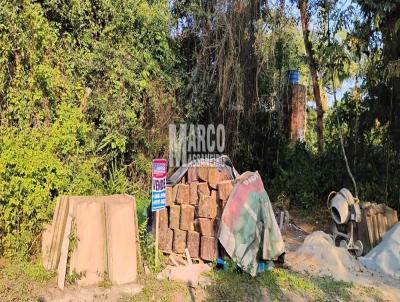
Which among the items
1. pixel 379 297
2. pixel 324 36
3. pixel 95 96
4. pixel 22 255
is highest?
pixel 324 36

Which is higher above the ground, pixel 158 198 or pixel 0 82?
pixel 0 82

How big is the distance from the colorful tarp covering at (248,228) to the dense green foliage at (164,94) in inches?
79.1

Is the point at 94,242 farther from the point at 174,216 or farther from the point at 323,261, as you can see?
the point at 323,261

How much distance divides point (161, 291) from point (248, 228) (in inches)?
49.5

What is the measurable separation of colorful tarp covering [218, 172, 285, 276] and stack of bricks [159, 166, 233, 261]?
0.59 feet

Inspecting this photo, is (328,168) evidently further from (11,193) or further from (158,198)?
(11,193)

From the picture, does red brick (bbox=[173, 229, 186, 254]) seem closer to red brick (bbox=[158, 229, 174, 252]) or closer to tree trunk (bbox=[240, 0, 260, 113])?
red brick (bbox=[158, 229, 174, 252])

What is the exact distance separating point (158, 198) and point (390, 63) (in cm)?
522

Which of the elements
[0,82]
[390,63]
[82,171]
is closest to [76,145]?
[82,171]

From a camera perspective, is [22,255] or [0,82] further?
[0,82]

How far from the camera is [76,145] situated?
581 centimetres

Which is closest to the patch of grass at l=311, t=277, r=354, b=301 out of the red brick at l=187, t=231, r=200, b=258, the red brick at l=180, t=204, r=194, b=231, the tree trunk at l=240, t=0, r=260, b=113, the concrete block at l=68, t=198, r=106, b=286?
the red brick at l=187, t=231, r=200, b=258

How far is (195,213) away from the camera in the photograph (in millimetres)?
5371

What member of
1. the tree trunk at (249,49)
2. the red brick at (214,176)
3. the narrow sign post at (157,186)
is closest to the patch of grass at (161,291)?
the narrow sign post at (157,186)
